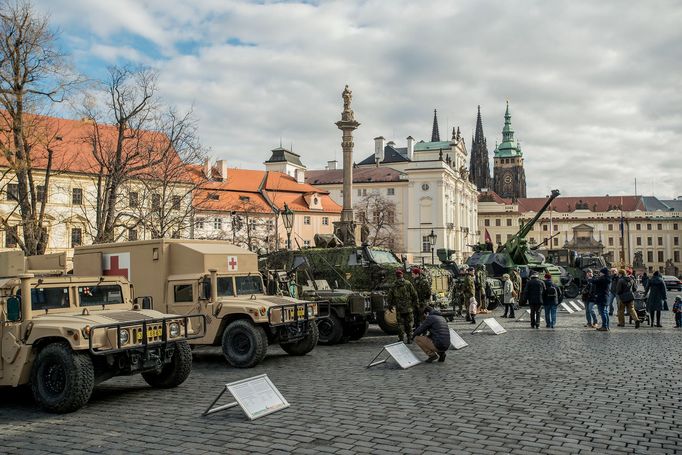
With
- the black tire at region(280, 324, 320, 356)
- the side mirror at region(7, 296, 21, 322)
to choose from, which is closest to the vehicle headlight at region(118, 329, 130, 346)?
the side mirror at region(7, 296, 21, 322)

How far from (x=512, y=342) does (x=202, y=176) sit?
67.9ft

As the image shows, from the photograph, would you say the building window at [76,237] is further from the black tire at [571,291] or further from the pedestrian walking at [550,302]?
the pedestrian walking at [550,302]

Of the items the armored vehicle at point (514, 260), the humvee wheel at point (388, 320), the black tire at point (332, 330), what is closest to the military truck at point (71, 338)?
the black tire at point (332, 330)

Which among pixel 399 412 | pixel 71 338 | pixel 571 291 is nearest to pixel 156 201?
pixel 71 338

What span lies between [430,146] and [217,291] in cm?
9161

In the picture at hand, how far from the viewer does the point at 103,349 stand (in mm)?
8938

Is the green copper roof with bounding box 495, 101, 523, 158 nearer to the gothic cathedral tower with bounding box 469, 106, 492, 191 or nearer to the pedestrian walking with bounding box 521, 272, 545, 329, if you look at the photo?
the gothic cathedral tower with bounding box 469, 106, 492, 191

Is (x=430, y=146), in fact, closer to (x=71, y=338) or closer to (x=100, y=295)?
(x=100, y=295)

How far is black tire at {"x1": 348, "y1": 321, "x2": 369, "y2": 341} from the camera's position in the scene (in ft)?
56.3

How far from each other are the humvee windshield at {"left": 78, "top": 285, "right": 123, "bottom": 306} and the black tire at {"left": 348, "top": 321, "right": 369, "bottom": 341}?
297 inches

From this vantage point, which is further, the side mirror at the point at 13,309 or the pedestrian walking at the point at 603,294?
the pedestrian walking at the point at 603,294

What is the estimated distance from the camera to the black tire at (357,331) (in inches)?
675

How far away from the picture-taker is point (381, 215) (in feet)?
273

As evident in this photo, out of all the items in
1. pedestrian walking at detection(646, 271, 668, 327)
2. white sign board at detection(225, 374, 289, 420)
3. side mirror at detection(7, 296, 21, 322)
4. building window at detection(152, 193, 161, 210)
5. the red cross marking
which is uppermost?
building window at detection(152, 193, 161, 210)
